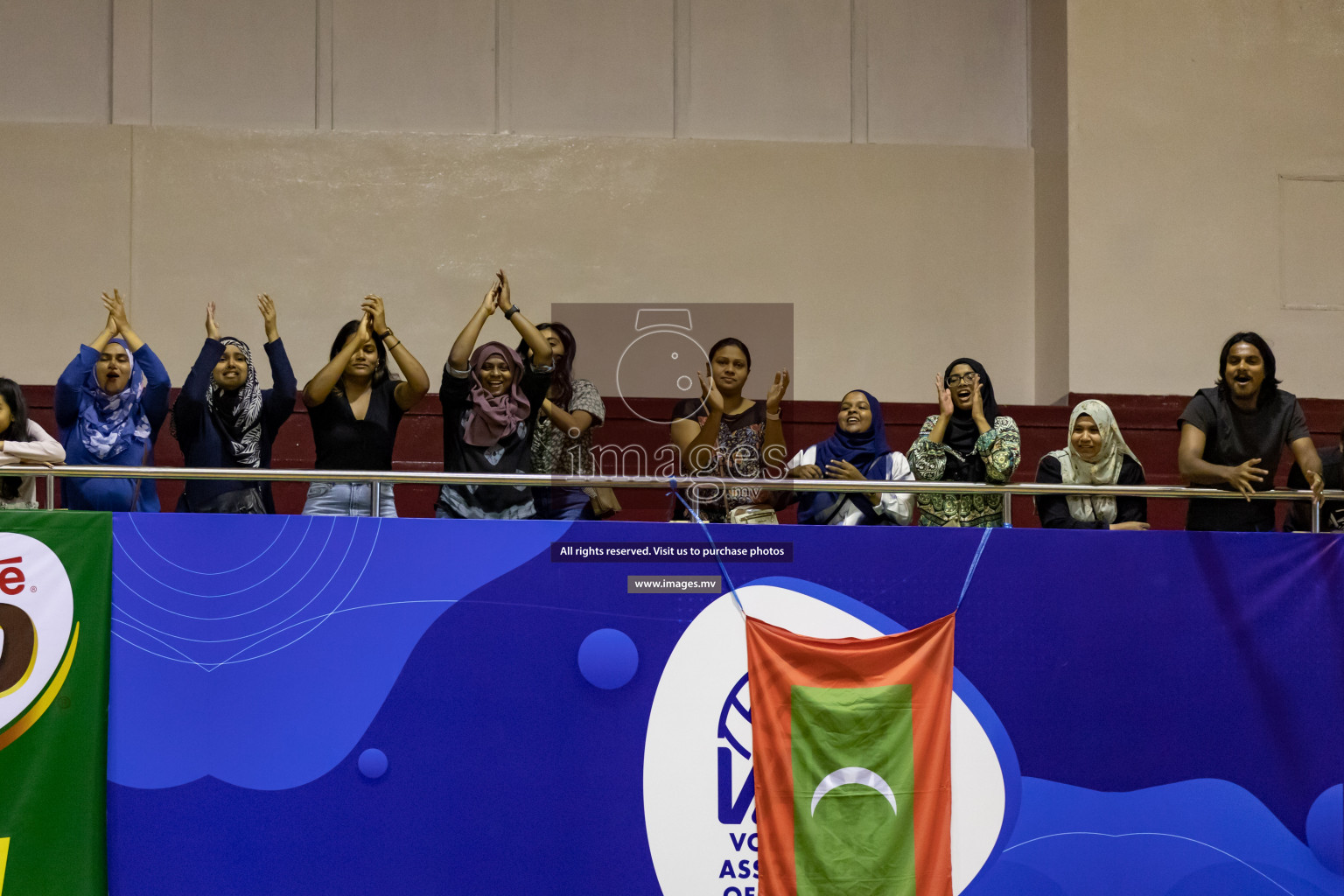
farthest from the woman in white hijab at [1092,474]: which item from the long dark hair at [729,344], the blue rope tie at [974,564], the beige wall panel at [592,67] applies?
the beige wall panel at [592,67]

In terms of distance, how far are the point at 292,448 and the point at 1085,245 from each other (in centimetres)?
461

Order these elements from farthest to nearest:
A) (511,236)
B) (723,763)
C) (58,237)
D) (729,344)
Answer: (511,236) < (58,237) < (729,344) < (723,763)

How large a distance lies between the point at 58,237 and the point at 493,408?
13.6 ft

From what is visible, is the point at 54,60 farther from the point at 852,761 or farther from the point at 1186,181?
the point at 1186,181

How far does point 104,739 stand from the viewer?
13.6 feet

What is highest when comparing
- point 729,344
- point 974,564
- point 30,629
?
point 729,344

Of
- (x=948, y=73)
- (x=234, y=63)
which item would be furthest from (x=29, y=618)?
(x=948, y=73)

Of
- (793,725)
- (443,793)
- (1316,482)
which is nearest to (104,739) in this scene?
(443,793)

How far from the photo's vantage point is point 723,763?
4.23 meters

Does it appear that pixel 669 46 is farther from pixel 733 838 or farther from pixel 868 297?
pixel 733 838

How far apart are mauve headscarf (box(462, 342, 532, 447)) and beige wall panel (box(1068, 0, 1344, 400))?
4.01 meters

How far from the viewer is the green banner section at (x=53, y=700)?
405 centimetres

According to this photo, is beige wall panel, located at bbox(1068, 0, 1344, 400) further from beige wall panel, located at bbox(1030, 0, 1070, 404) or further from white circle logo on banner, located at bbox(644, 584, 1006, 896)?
white circle logo on banner, located at bbox(644, 584, 1006, 896)

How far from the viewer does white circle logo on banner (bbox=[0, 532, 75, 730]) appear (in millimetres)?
4105
